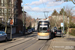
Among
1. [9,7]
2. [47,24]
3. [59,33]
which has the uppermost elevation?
[9,7]

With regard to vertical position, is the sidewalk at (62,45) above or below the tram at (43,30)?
below

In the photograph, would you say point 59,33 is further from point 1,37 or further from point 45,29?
point 1,37

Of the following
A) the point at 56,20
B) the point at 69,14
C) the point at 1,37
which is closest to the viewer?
the point at 1,37

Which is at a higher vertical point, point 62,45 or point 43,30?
point 43,30

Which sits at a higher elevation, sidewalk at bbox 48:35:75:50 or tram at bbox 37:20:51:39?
tram at bbox 37:20:51:39

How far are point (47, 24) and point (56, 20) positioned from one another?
4404cm

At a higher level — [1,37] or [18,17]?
[18,17]

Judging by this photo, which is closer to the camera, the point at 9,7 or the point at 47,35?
the point at 47,35

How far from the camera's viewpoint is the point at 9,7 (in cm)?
2289

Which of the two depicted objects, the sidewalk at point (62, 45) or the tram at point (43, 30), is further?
the tram at point (43, 30)

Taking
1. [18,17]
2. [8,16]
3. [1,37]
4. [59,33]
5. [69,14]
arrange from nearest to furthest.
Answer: [1,37]
[8,16]
[59,33]
[69,14]
[18,17]

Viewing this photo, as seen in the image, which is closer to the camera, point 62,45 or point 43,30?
point 62,45

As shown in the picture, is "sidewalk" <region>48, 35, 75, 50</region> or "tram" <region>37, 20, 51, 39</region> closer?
→ "sidewalk" <region>48, 35, 75, 50</region>

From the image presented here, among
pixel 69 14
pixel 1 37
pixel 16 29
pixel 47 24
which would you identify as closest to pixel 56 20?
pixel 16 29
